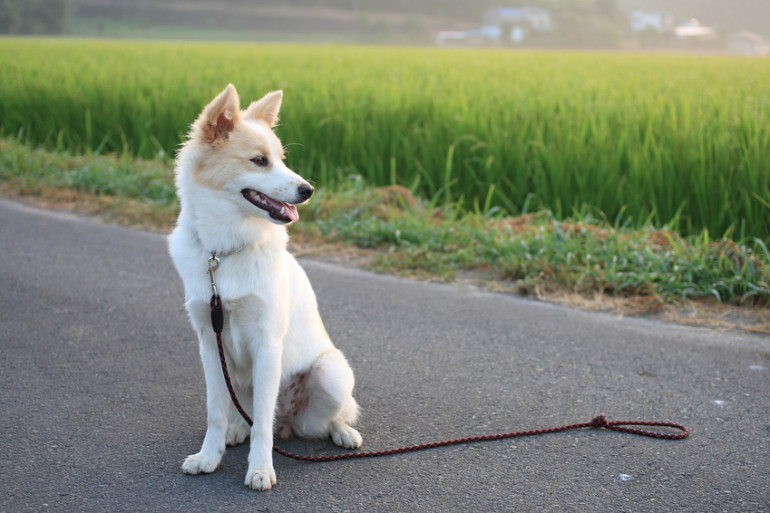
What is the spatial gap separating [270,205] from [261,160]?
0.57ft

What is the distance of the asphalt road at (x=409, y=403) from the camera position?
9.55 feet

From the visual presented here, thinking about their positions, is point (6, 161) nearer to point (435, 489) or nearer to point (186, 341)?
point (186, 341)

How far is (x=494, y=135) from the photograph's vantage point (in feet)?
25.3

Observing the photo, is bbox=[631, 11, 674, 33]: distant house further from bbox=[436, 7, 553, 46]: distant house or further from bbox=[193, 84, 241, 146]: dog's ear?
bbox=[193, 84, 241, 146]: dog's ear

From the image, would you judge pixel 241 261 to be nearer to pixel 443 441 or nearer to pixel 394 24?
pixel 443 441

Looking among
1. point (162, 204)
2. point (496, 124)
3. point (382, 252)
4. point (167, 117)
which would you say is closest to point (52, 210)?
point (162, 204)

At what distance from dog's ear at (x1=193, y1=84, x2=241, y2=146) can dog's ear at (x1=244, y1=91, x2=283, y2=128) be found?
25 cm

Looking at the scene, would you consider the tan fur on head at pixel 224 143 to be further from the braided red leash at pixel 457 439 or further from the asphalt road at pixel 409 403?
the asphalt road at pixel 409 403

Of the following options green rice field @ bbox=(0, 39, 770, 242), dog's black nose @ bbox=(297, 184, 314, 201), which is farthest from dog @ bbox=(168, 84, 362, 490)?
green rice field @ bbox=(0, 39, 770, 242)

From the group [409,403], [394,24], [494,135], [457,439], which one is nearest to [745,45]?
[394,24]

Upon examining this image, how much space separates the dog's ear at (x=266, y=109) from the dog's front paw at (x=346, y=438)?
1.31 m

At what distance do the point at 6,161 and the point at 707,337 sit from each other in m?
7.85

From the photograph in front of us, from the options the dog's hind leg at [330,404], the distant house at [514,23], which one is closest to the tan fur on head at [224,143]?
the dog's hind leg at [330,404]

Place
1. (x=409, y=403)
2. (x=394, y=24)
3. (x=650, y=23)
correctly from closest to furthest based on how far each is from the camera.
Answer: (x=409, y=403) → (x=394, y=24) → (x=650, y=23)
